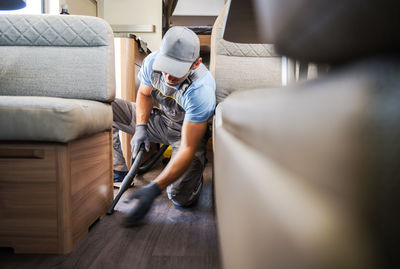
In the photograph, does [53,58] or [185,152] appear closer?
[53,58]

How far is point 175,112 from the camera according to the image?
1.62 meters

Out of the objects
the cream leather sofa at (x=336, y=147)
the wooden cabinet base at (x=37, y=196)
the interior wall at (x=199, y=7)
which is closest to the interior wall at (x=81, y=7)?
the interior wall at (x=199, y=7)

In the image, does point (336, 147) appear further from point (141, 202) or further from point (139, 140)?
point (139, 140)

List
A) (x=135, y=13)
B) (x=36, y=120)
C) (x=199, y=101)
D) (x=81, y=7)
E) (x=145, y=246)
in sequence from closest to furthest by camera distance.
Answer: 1. (x=36, y=120)
2. (x=145, y=246)
3. (x=199, y=101)
4. (x=81, y=7)
5. (x=135, y=13)

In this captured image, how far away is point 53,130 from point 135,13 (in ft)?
10.1

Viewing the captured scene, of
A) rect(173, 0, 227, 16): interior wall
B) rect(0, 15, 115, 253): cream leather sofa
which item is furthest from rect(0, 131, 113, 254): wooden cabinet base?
rect(173, 0, 227, 16): interior wall

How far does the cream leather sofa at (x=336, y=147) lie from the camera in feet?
0.33

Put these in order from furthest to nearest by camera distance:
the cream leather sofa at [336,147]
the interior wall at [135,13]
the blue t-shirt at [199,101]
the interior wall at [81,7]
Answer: the interior wall at [135,13]
the interior wall at [81,7]
the blue t-shirt at [199,101]
the cream leather sofa at [336,147]

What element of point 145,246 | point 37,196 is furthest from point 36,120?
point 145,246

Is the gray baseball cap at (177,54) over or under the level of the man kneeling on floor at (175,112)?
over

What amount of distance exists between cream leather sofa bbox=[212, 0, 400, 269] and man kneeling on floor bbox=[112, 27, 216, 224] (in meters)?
0.96

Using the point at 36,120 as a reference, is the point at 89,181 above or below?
below

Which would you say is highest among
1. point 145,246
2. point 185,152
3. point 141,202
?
point 185,152

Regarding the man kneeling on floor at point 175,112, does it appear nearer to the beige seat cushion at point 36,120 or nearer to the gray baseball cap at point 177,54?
the gray baseball cap at point 177,54
